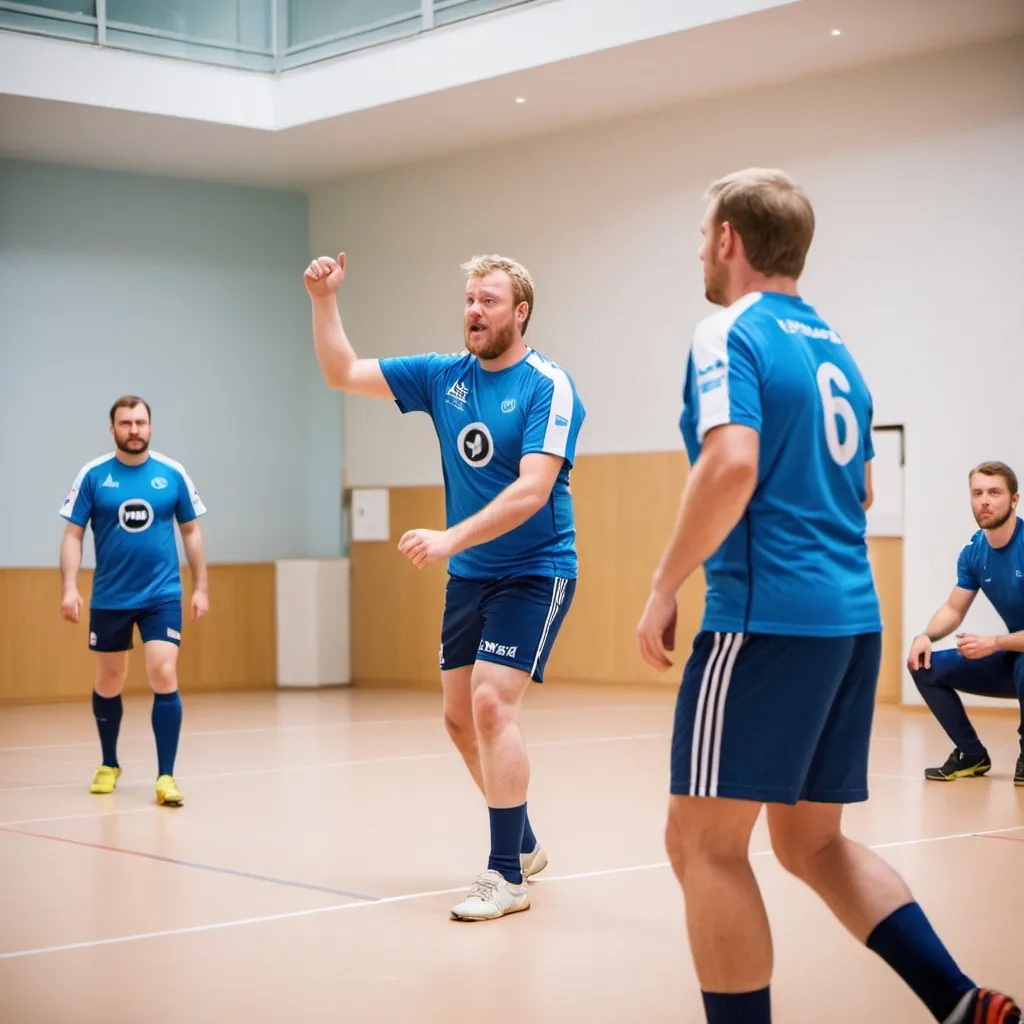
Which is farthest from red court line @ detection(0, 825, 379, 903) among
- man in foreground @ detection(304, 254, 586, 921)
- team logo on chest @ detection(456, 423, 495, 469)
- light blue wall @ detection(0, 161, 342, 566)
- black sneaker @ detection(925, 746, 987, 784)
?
light blue wall @ detection(0, 161, 342, 566)

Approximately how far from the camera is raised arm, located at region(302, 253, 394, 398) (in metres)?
4.64

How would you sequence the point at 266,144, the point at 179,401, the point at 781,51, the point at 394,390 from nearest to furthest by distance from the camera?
the point at 394,390 < the point at 781,51 < the point at 266,144 < the point at 179,401

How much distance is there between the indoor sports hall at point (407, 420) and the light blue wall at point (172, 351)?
0.03 m

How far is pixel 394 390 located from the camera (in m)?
5.11

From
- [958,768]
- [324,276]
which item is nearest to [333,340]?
[324,276]

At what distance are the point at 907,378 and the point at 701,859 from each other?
8702mm

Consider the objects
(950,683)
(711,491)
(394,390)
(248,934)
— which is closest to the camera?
(711,491)

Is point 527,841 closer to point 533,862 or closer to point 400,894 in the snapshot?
point 533,862

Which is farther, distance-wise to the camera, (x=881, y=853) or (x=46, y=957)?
(x=881, y=853)

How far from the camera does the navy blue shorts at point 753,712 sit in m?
2.83

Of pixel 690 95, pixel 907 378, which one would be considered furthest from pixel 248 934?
pixel 690 95

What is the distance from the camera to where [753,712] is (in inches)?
112

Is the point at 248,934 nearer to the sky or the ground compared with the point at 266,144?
nearer to the ground

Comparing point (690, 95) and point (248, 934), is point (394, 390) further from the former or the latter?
point (690, 95)
